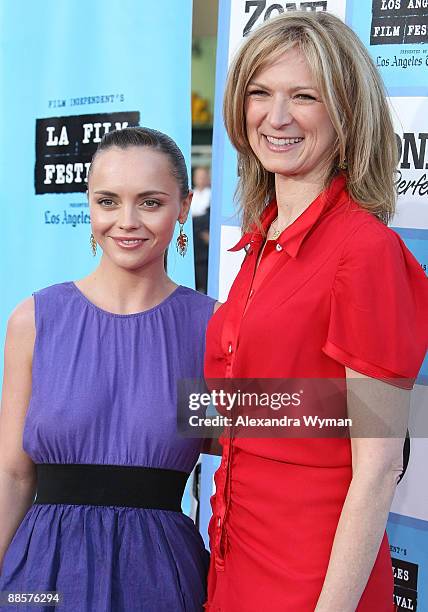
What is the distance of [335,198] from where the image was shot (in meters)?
1.74

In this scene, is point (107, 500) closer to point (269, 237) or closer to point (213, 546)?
point (213, 546)

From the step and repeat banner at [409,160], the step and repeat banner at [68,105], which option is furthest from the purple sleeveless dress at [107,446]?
the step and repeat banner at [68,105]

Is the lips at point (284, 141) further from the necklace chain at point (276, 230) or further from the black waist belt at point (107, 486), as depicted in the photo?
the black waist belt at point (107, 486)

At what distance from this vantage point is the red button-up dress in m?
1.54

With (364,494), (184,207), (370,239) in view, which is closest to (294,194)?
(370,239)

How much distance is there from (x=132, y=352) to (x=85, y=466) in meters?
0.26

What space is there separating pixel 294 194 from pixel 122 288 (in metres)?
0.48

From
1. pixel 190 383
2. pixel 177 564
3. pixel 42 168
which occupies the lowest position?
pixel 177 564

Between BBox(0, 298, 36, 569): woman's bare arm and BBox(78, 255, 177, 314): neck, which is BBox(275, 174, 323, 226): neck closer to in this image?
BBox(78, 255, 177, 314): neck

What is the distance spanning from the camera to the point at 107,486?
6.32 ft

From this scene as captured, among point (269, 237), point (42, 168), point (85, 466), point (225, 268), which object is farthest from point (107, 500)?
point (42, 168)

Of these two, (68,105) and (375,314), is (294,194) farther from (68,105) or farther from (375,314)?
(68,105)

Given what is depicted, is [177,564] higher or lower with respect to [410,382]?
lower

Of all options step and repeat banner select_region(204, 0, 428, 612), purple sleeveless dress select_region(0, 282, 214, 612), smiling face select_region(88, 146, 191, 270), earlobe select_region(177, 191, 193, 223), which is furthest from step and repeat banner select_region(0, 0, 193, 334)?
purple sleeveless dress select_region(0, 282, 214, 612)
